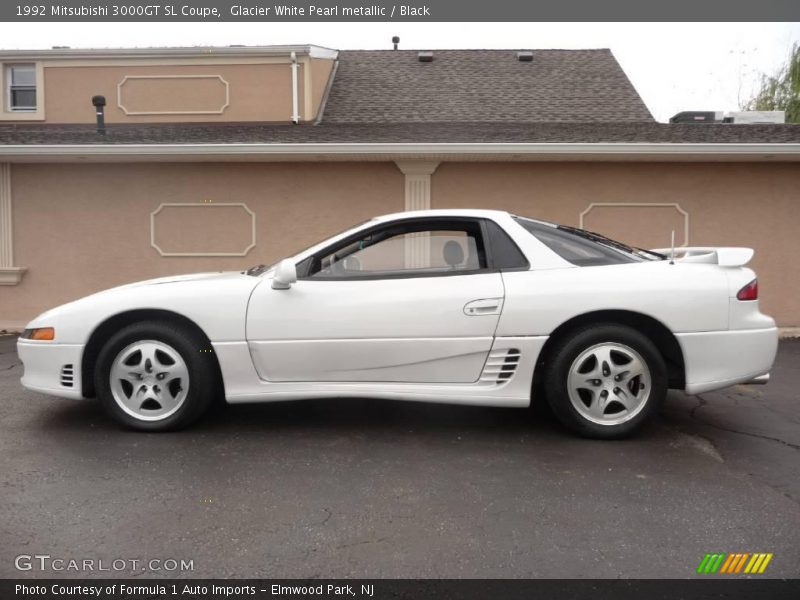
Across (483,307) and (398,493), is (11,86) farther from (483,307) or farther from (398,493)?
(398,493)

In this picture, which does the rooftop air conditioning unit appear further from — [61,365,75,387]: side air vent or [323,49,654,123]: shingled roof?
[61,365,75,387]: side air vent

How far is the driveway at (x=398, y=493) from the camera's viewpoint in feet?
8.74

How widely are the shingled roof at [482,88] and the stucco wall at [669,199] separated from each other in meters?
3.79

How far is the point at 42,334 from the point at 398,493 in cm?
258

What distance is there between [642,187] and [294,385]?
6.46 meters

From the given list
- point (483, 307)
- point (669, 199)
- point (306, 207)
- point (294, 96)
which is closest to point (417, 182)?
point (306, 207)

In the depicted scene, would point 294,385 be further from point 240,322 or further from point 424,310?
point 424,310

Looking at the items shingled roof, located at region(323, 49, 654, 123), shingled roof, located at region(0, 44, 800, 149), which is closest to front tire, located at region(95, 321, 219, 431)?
shingled roof, located at region(0, 44, 800, 149)

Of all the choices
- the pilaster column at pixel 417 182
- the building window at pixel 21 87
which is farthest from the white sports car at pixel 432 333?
the building window at pixel 21 87

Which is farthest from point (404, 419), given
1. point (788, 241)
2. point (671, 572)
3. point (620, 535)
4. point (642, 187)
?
point (788, 241)

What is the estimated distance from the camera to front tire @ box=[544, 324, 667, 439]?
4.04m

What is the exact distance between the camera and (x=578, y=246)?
430 cm

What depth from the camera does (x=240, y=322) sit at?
4.12 meters
